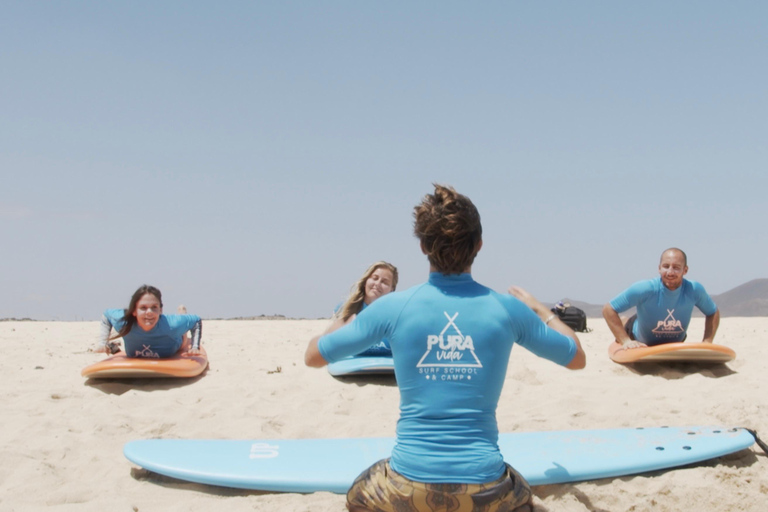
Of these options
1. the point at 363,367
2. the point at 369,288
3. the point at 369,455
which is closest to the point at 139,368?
the point at 363,367

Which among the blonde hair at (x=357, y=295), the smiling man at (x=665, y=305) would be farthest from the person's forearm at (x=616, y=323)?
the blonde hair at (x=357, y=295)

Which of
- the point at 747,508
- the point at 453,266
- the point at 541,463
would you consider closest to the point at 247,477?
the point at 541,463

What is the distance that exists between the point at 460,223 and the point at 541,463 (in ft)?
6.70

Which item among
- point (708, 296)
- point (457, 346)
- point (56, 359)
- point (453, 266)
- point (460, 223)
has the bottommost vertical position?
point (56, 359)

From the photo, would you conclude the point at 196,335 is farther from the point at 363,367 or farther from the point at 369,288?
the point at 369,288

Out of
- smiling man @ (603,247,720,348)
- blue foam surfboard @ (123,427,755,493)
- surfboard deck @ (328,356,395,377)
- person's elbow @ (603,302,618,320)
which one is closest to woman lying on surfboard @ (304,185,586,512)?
A: blue foam surfboard @ (123,427,755,493)

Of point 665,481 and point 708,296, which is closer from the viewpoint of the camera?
point 665,481

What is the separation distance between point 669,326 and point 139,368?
554 cm

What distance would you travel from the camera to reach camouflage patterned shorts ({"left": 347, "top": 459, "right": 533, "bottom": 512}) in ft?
8.21

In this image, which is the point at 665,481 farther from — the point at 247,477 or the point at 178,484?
the point at 178,484

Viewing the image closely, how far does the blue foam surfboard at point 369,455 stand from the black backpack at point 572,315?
257 inches

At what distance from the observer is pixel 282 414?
18.4 ft

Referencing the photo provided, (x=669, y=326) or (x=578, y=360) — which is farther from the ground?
(x=578, y=360)

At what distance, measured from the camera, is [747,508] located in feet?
11.8
